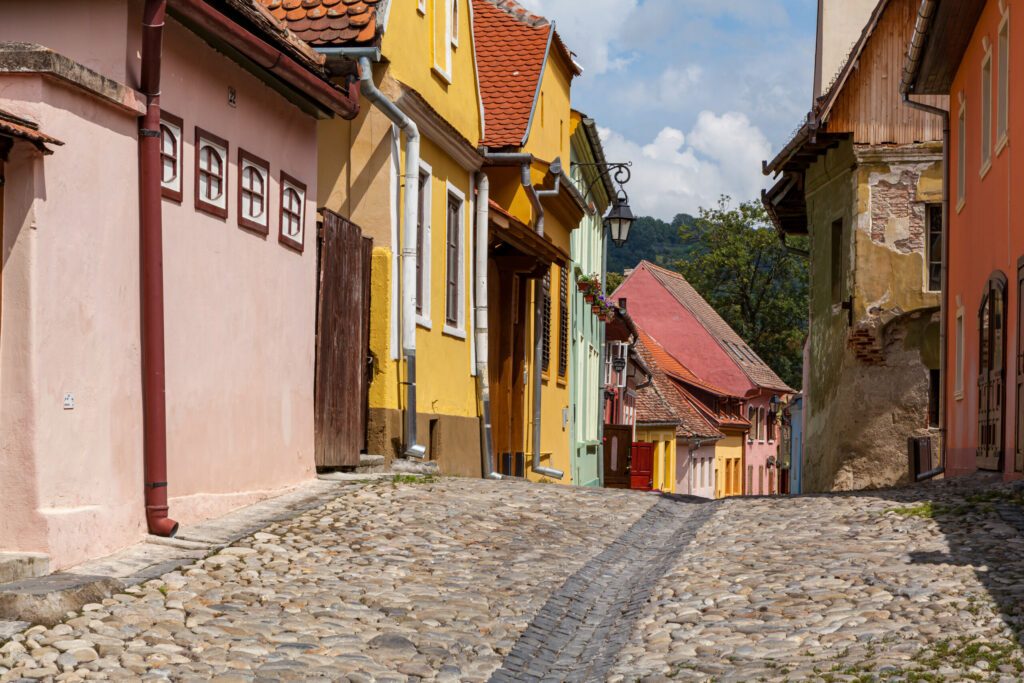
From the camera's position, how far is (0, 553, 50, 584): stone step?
8.00 meters

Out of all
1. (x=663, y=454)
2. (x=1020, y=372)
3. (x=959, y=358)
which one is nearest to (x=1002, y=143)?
(x=1020, y=372)

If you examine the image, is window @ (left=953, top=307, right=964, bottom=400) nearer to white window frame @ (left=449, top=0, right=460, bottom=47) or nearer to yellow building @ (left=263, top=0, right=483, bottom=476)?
yellow building @ (left=263, top=0, right=483, bottom=476)

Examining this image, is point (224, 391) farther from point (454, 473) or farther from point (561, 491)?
point (454, 473)

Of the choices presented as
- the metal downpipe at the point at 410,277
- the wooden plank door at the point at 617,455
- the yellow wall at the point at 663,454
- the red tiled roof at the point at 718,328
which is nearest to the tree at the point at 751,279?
the red tiled roof at the point at 718,328

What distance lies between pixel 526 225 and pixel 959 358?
605 centimetres

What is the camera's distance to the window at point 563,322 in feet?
92.3

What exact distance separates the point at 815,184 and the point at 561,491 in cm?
1353

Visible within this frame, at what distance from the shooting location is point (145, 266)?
9812 mm

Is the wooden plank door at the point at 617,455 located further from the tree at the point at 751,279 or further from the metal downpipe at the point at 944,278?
the tree at the point at 751,279

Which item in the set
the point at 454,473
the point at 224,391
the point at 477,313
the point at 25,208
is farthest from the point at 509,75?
the point at 25,208

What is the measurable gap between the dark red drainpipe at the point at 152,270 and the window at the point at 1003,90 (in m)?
9.67

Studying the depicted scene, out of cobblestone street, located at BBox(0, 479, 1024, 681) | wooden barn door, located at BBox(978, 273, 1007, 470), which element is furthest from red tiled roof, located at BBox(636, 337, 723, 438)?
cobblestone street, located at BBox(0, 479, 1024, 681)

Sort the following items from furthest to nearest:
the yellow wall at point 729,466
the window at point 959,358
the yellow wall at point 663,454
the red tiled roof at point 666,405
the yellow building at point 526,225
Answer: the yellow wall at point 729,466, the red tiled roof at point 666,405, the yellow wall at point 663,454, the yellow building at point 526,225, the window at point 959,358

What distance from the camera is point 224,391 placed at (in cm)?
1152
